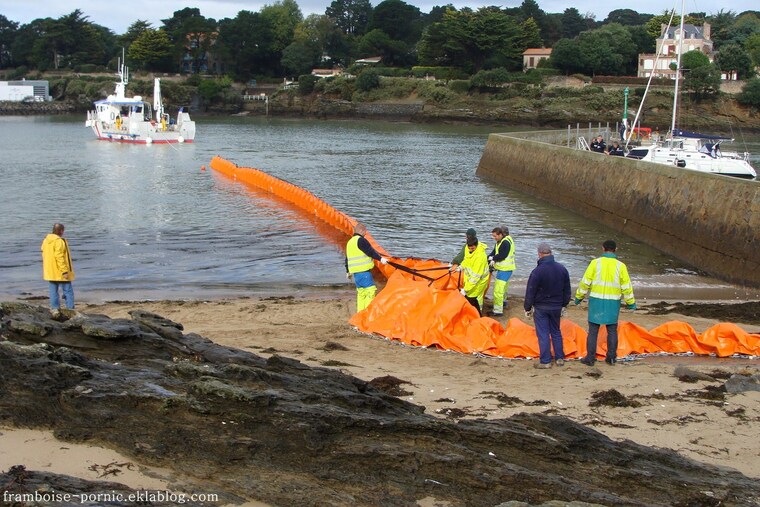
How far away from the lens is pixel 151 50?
12325cm

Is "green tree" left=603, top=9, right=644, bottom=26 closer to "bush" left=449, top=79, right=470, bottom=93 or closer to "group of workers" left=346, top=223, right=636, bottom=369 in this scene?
"bush" left=449, top=79, right=470, bottom=93

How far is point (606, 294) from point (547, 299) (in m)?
0.69

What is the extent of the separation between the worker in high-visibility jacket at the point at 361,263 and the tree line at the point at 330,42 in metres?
93.4

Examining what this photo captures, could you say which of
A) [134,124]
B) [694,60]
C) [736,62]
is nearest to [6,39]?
[134,124]

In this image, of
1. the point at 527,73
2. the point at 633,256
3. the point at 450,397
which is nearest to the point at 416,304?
the point at 450,397

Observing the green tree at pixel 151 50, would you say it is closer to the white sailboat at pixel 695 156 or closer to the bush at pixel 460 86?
the bush at pixel 460 86

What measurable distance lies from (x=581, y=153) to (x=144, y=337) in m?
22.4

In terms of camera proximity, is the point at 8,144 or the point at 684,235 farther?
the point at 8,144

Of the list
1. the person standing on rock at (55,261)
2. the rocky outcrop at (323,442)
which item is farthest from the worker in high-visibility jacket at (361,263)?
the rocky outcrop at (323,442)

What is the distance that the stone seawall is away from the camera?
16891 millimetres

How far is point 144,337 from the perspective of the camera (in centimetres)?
802

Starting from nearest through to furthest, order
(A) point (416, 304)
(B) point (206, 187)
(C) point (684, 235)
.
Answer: (A) point (416, 304) → (C) point (684, 235) → (B) point (206, 187)

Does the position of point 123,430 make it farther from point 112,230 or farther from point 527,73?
point 527,73

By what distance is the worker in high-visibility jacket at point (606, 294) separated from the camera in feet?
31.4
